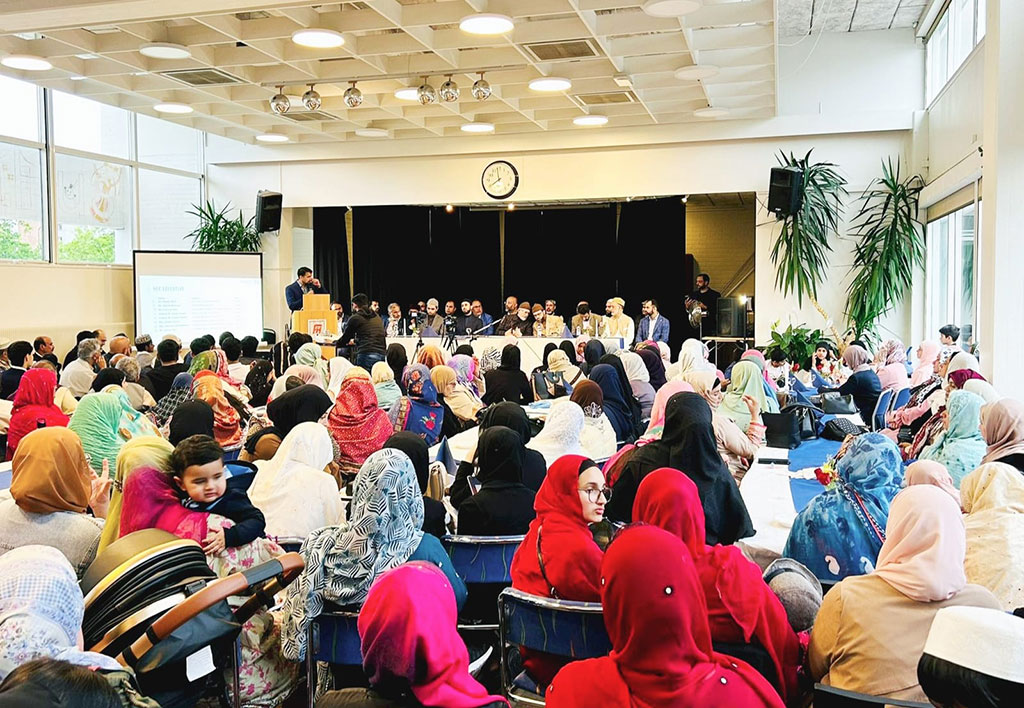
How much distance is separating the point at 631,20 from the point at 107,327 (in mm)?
8278

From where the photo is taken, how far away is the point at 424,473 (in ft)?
12.2

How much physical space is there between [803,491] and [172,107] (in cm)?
913

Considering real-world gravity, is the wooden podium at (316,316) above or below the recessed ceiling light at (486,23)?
below

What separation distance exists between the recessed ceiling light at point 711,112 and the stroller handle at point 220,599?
33.4ft

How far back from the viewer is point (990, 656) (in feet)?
5.02

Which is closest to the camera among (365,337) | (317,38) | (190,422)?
(190,422)

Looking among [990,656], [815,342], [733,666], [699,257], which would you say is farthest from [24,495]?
[699,257]

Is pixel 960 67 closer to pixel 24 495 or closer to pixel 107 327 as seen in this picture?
pixel 24 495

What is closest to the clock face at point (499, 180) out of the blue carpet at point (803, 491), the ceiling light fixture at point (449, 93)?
the ceiling light fixture at point (449, 93)

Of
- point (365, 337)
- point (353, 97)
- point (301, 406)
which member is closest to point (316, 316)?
point (365, 337)

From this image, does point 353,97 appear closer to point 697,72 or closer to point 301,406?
point 697,72

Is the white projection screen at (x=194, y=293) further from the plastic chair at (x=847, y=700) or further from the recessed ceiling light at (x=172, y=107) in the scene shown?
the plastic chair at (x=847, y=700)

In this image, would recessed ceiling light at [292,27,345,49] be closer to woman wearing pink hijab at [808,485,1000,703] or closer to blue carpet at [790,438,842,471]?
blue carpet at [790,438,842,471]

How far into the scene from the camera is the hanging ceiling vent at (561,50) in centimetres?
833
